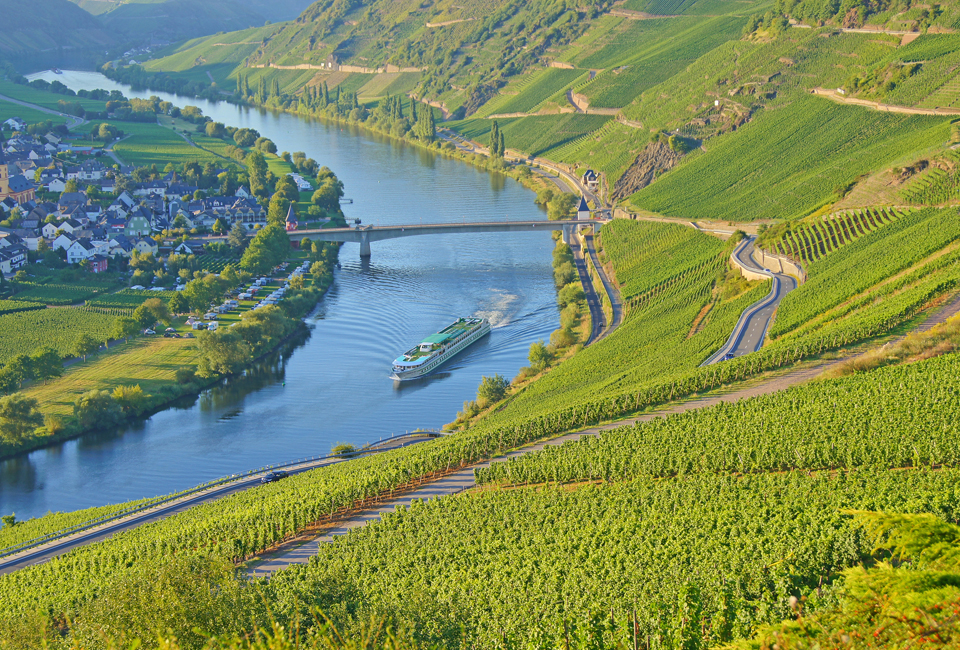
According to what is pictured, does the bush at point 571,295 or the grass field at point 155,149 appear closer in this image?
the bush at point 571,295

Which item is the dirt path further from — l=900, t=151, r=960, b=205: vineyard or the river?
the river

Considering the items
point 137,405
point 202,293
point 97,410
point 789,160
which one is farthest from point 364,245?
point 789,160

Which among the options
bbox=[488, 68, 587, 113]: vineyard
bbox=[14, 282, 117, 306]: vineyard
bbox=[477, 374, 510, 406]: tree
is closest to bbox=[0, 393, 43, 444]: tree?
bbox=[14, 282, 117, 306]: vineyard

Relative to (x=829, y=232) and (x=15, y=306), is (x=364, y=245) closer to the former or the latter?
(x=15, y=306)

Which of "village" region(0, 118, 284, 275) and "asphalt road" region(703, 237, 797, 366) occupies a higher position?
"village" region(0, 118, 284, 275)

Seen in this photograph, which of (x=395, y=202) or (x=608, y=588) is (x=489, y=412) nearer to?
(x=608, y=588)

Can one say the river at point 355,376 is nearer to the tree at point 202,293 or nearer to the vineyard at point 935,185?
the tree at point 202,293

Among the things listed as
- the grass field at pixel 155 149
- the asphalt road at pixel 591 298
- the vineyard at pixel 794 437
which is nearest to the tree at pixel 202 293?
the asphalt road at pixel 591 298
